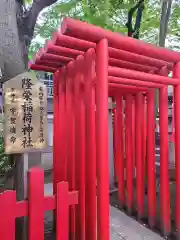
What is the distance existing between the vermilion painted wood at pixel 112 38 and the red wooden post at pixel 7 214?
1.59 m

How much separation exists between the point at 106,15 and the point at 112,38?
3374mm

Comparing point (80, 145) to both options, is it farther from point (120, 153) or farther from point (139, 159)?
point (120, 153)

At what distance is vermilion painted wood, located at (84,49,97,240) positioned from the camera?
2656 mm

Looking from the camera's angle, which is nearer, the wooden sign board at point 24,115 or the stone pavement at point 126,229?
the wooden sign board at point 24,115

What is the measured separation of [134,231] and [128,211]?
0.73 m

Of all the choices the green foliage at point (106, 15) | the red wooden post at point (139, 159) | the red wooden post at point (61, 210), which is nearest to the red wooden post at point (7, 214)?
the red wooden post at point (61, 210)

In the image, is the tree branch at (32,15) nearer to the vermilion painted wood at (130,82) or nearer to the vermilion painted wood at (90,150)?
the vermilion painted wood at (90,150)

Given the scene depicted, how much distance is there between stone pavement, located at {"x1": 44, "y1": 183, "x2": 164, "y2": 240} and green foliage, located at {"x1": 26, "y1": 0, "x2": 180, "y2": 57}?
4127mm

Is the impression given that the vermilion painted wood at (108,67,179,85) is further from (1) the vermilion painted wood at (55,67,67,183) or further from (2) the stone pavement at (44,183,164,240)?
(2) the stone pavement at (44,183,164,240)

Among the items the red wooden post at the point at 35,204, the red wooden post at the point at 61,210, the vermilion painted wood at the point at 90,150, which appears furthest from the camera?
the vermilion painted wood at the point at 90,150

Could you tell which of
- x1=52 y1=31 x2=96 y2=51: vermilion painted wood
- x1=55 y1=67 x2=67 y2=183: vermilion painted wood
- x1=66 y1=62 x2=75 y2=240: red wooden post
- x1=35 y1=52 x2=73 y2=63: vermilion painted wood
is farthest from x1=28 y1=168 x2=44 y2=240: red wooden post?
x1=35 y1=52 x2=73 y2=63: vermilion painted wood

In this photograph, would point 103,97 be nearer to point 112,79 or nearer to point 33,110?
point 112,79

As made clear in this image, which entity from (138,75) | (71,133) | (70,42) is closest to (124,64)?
(138,75)

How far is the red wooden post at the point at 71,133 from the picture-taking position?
3148 mm
